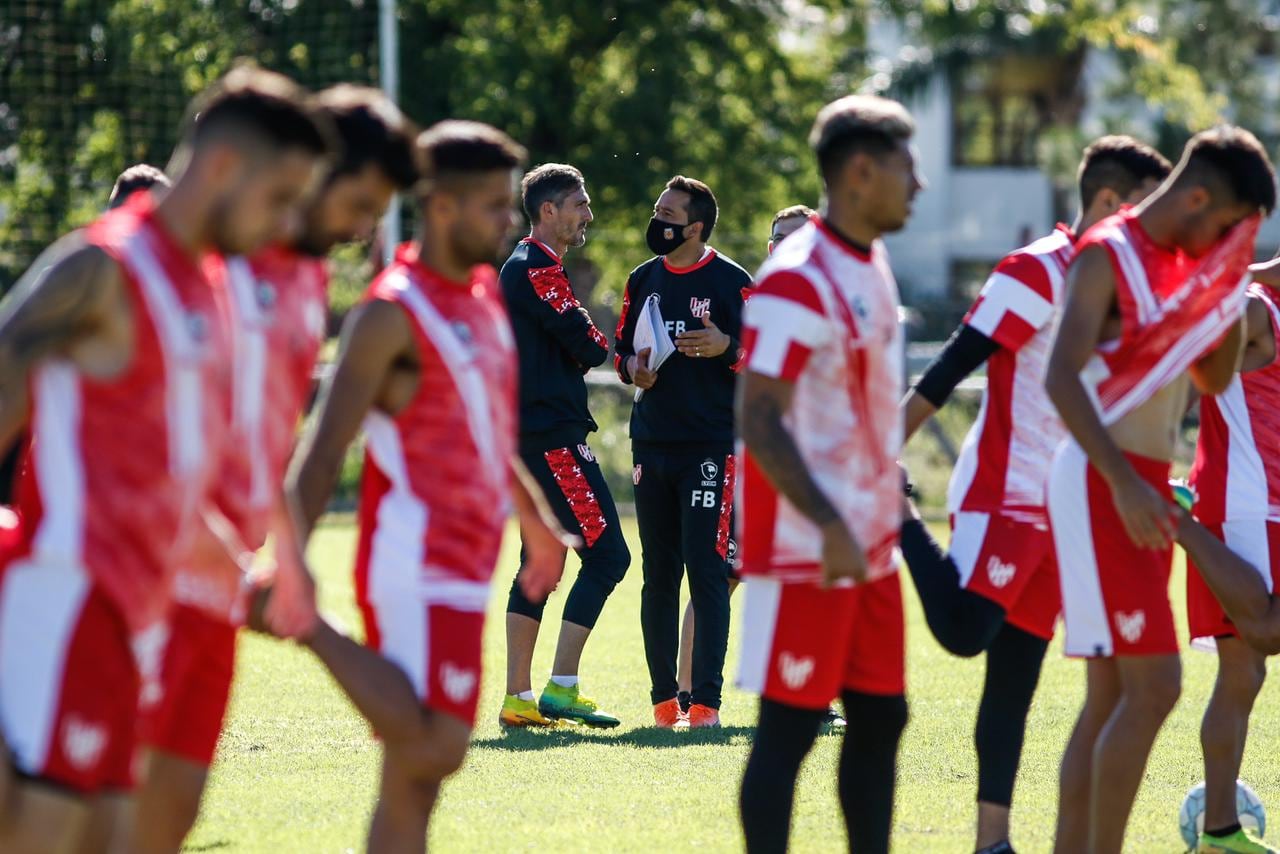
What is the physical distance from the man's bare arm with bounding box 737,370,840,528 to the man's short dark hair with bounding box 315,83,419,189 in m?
1.02

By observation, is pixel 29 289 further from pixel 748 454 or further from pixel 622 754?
pixel 622 754

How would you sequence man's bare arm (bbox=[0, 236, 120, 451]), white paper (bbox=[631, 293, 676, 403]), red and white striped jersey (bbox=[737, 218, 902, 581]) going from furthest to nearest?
white paper (bbox=[631, 293, 676, 403]) → red and white striped jersey (bbox=[737, 218, 902, 581]) → man's bare arm (bbox=[0, 236, 120, 451])

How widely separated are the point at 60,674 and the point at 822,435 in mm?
2023

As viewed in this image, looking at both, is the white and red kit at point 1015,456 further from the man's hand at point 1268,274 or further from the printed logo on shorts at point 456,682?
the printed logo on shorts at point 456,682

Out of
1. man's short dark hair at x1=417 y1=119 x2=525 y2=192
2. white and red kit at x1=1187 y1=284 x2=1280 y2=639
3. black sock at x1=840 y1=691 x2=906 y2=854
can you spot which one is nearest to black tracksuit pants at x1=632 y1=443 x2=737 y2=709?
white and red kit at x1=1187 y1=284 x2=1280 y2=639

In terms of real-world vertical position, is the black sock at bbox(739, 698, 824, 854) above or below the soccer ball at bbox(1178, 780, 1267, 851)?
above

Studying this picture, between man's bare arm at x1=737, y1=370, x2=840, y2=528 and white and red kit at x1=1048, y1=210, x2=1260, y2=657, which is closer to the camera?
man's bare arm at x1=737, y1=370, x2=840, y2=528

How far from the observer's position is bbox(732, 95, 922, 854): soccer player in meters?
4.70

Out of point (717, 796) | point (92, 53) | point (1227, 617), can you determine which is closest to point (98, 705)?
point (717, 796)

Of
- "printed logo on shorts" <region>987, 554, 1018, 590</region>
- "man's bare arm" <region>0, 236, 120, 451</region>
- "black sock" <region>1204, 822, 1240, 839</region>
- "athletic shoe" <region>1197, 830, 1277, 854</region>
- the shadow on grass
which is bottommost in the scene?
the shadow on grass

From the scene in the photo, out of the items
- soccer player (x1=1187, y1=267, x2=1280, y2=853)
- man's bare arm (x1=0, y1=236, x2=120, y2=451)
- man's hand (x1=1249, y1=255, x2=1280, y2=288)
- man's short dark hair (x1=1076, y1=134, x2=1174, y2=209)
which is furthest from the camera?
man's hand (x1=1249, y1=255, x2=1280, y2=288)

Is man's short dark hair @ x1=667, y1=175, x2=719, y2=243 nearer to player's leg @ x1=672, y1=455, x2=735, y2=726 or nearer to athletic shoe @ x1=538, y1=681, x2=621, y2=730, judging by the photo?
player's leg @ x1=672, y1=455, x2=735, y2=726

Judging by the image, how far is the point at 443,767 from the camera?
177 inches

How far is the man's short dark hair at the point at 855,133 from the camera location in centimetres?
483
